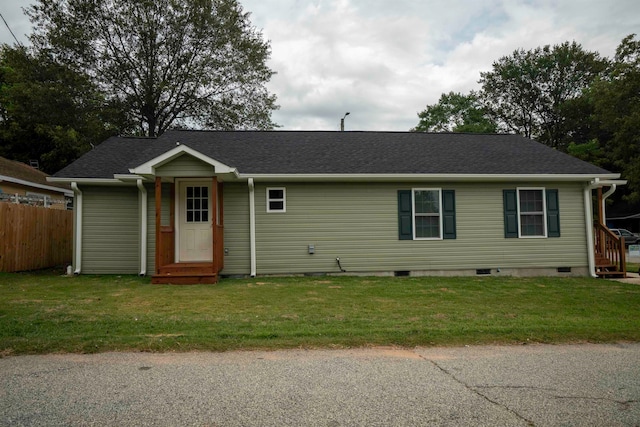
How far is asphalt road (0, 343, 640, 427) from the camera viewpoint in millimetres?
3023

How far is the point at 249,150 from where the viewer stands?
12312 mm

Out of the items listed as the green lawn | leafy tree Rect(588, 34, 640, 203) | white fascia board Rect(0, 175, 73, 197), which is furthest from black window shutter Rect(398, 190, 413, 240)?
leafy tree Rect(588, 34, 640, 203)

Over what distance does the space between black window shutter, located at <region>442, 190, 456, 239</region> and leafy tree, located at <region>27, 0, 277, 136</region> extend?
16372mm

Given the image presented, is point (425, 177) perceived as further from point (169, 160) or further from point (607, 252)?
point (169, 160)

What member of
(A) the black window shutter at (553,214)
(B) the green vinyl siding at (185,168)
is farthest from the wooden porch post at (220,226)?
(A) the black window shutter at (553,214)

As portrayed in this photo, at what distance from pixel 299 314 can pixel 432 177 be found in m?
6.23

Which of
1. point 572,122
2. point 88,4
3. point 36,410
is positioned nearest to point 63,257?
point 36,410

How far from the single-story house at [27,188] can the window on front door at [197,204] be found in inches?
299

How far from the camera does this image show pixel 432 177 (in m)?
11.2

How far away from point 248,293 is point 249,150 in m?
5.23

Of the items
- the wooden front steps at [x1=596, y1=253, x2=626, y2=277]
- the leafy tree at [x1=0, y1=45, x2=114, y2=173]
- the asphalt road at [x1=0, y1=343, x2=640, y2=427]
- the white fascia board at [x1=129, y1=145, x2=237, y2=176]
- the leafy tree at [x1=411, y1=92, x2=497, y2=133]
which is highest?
the leafy tree at [x1=411, y1=92, x2=497, y2=133]

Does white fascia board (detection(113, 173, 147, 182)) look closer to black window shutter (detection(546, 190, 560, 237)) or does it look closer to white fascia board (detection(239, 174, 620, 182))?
white fascia board (detection(239, 174, 620, 182))

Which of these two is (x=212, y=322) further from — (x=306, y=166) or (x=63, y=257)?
(x=63, y=257)

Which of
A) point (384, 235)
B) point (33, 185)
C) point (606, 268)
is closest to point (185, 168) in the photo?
point (384, 235)
